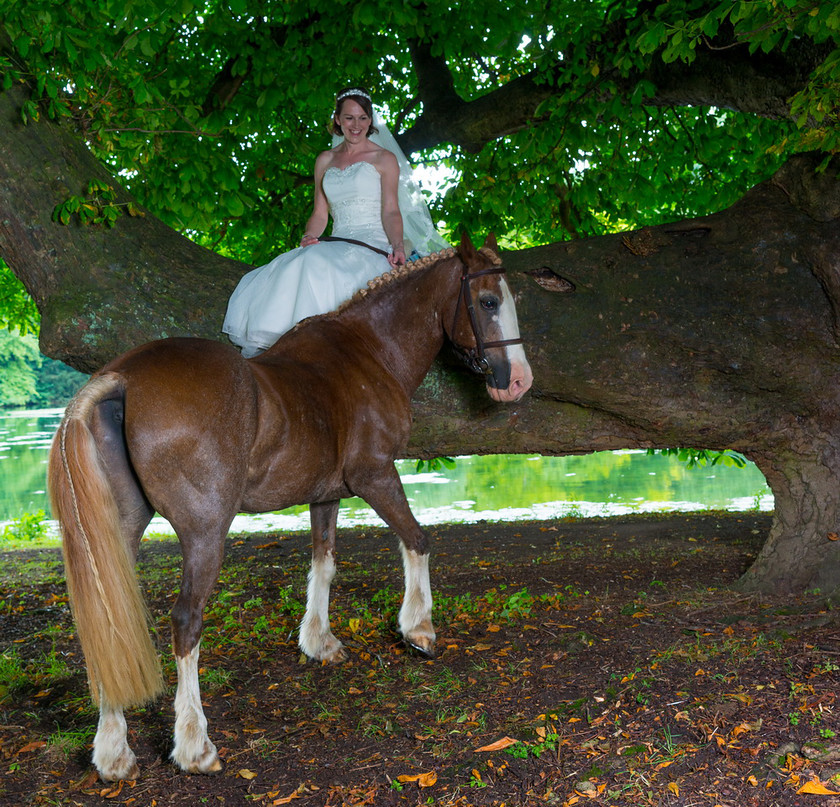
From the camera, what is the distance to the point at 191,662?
383 cm

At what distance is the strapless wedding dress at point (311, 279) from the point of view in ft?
17.2

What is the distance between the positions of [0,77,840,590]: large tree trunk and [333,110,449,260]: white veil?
0.67m

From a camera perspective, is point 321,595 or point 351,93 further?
point 351,93

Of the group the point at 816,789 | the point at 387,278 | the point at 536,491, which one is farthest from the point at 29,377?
the point at 816,789

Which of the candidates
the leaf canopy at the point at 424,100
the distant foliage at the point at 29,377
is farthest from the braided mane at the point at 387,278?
the distant foliage at the point at 29,377

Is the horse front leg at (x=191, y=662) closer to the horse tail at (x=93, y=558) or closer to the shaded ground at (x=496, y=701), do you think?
the shaded ground at (x=496, y=701)

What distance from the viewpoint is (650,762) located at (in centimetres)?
345

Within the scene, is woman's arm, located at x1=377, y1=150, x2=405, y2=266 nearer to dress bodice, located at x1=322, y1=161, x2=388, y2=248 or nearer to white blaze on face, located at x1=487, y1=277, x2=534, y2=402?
dress bodice, located at x1=322, y1=161, x2=388, y2=248

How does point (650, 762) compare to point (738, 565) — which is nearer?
point (650, 762)

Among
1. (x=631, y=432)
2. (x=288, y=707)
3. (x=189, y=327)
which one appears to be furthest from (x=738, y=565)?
(x=189, y=327)

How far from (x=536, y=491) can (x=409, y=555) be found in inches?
529

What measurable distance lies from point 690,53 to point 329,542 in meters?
4.11

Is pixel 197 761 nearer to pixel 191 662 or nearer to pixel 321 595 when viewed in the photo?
pixel 191 662

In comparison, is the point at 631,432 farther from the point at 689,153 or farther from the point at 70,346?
the point at 689,153
